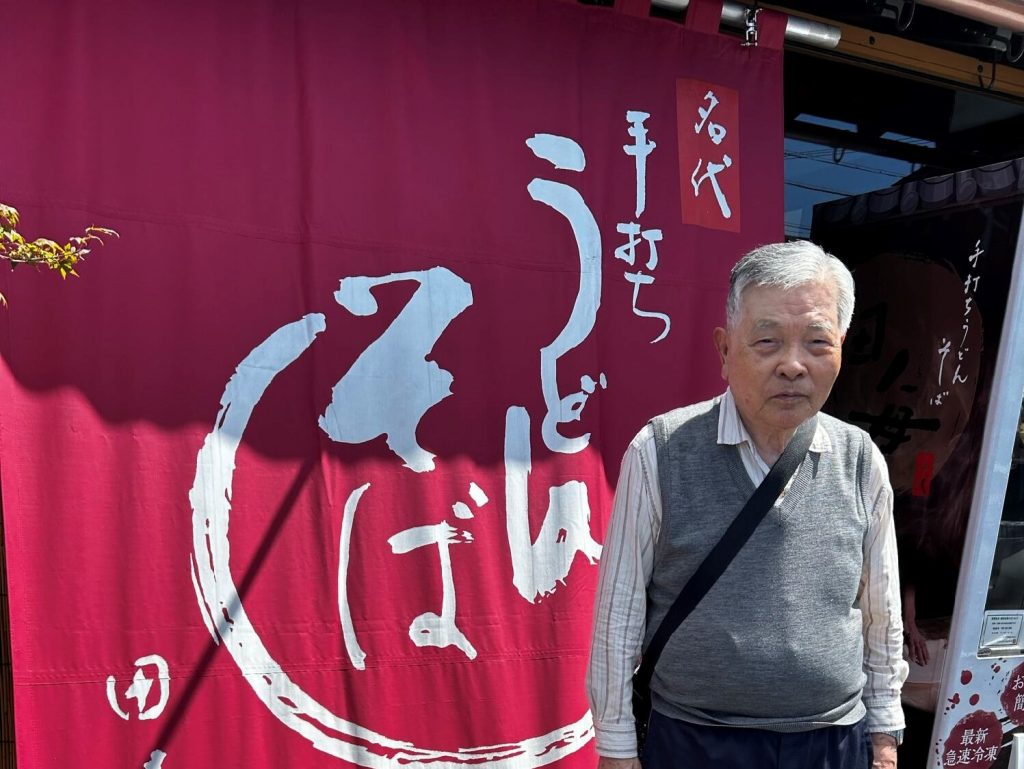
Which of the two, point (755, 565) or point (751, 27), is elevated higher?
point (751, 27)

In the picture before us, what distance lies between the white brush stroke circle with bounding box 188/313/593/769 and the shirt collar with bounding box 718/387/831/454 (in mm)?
1417

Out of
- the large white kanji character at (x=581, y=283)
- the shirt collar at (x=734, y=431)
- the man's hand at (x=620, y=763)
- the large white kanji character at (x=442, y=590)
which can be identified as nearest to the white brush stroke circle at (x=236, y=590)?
the large white kanji character at (x=442, y=590)

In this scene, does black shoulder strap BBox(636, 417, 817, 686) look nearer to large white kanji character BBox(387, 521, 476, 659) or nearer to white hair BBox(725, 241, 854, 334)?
white hair BBox(725, 241, 854, 334)

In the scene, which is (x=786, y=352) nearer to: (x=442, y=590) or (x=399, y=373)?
(x=399, y=373)

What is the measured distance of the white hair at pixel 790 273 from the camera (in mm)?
2203

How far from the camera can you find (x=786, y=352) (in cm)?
219

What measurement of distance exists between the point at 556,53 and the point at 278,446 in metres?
1.72

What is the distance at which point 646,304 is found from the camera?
370 cm

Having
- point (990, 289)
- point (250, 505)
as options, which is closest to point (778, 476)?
point (250, 505)

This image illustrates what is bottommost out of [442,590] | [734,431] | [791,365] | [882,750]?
[882,750]

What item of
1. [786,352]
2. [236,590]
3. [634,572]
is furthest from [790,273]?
[236,590]

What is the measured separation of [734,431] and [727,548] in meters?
0.27

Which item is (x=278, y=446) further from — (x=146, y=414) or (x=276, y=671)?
(x=276, y=671)

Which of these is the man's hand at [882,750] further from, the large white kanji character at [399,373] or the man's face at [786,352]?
the large white kanji character at [399,373]
